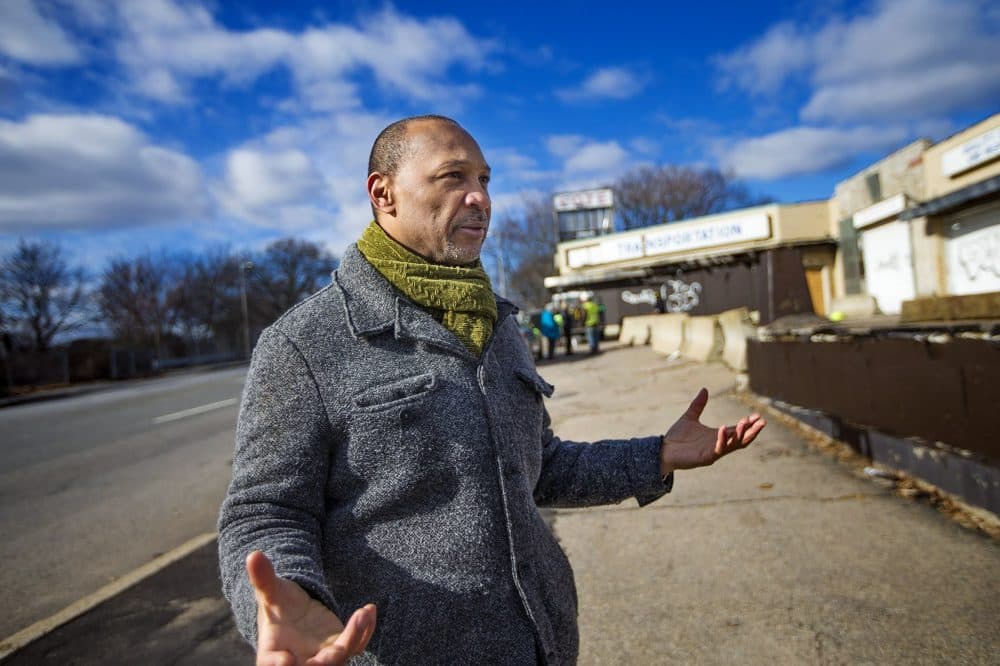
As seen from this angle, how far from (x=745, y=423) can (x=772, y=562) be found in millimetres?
2206

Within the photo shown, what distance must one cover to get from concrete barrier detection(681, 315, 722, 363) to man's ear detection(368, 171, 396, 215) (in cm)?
1228

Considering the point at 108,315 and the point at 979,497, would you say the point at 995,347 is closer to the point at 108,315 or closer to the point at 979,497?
the point at 979,497

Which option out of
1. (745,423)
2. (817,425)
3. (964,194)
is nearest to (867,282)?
(964,194)

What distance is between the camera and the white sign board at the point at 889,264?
1962 cm

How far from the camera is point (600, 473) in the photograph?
6.27 ft

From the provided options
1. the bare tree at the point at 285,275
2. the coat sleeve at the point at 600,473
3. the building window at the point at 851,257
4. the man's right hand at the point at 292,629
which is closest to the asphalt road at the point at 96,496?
the coat sleeve at the point at 600,473

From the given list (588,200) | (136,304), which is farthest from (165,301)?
(588,200)

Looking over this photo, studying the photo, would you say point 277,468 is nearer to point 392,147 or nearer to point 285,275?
point 392,147

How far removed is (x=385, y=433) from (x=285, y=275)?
7878 centimetres

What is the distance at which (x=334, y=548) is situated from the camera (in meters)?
1.45

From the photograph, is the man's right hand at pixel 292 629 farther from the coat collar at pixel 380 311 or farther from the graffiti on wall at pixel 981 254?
the graffiti on wall at pixel 981 254

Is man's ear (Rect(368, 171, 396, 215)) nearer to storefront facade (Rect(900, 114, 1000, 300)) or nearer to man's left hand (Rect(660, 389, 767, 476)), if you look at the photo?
Result: man's left hand (Rect(660, 389, 767, 476))

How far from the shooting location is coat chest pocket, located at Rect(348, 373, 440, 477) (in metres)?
1.43

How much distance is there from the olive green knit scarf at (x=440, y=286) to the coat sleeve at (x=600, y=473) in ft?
1.41
